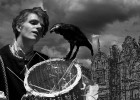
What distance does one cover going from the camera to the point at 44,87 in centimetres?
260

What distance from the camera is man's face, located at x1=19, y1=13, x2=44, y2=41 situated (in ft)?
7.94

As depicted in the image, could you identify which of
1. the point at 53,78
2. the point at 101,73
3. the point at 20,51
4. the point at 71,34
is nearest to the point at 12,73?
the point at 20,51

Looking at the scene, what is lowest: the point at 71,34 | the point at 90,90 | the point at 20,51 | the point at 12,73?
the point at 90,90

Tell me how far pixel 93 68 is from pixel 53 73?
33.1 meters

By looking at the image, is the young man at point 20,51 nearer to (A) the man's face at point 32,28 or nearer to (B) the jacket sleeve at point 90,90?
(A) the man's face at point 32,28

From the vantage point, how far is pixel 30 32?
7.94 feet

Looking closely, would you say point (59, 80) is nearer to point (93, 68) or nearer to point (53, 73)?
point (53, 73)

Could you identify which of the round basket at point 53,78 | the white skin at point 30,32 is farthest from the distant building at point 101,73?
the white skin at point 30,32

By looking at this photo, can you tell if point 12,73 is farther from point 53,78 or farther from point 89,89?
point 89,89

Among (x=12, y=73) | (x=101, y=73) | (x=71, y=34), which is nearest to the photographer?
(x=71, y=34)

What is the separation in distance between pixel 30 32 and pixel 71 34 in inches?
12.5

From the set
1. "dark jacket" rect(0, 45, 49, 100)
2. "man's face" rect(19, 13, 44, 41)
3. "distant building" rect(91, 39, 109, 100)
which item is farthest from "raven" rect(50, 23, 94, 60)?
"distant building" rect(91, 39, 109, 100)

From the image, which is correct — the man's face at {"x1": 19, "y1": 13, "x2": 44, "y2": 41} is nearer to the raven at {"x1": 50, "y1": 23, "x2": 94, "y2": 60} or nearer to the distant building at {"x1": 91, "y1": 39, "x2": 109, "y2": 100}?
the raven at {"x1": 50, "y1": 23, "x2": 94, "y2": 60}

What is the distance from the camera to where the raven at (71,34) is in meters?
2.36
